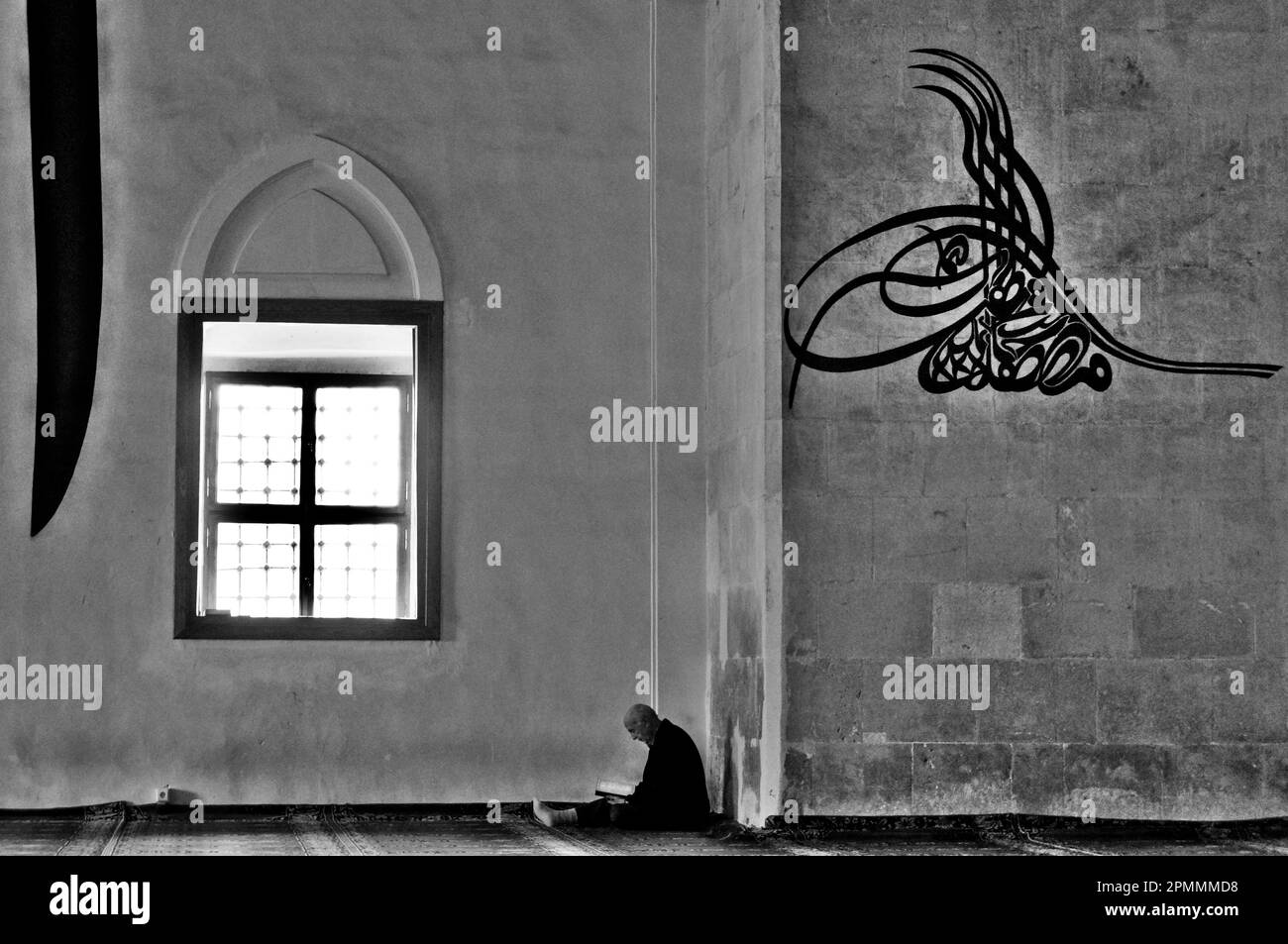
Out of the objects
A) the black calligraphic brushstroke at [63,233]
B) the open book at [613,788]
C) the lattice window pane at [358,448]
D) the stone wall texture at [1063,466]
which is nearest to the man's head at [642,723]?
the open book at [613,788]

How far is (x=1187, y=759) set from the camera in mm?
8594

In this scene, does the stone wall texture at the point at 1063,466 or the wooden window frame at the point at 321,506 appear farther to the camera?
the wooden window frame at the point at 321,506

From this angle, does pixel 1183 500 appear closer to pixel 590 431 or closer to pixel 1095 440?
pixel 1095 440

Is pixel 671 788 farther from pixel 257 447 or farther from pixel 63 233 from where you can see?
pixel 63 233

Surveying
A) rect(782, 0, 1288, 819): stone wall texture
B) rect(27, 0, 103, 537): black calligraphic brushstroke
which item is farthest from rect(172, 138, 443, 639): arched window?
rect(782, 0, 1288, 819): stone wall texture

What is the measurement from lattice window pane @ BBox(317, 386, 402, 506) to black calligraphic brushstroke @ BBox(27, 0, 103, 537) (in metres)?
1.25

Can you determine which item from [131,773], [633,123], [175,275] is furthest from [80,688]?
[633,123]

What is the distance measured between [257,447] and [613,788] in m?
2.64

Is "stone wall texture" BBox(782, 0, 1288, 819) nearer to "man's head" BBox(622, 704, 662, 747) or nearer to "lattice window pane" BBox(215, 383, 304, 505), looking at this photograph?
"man's head" BBox(622, 704, 662, 747)

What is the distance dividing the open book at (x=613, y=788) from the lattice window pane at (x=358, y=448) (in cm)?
188

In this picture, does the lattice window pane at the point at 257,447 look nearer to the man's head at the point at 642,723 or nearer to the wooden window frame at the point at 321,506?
the wooden window frame at the point at 321,506

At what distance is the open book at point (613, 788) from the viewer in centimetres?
977

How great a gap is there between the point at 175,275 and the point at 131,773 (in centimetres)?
262

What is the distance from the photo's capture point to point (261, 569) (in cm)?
997
